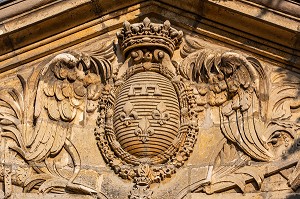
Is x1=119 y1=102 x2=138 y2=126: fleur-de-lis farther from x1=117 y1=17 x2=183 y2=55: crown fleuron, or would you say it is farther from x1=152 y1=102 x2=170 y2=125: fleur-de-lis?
x1=117 y1=17 x2=183 y2=55: crown fleuron

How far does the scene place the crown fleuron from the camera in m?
15.7

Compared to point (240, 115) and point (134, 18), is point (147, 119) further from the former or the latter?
point (134, 18)

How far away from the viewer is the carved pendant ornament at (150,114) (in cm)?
1533

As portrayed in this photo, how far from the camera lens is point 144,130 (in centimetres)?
1535

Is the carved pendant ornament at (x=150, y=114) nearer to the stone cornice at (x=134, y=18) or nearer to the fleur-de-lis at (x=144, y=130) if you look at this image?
the fleur-de-lis at (x=144, y=130)

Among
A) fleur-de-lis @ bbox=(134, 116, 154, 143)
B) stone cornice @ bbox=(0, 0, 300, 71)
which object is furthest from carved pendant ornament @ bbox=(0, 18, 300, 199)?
stone cornice @ bbox=(0, 0, 300, 71)

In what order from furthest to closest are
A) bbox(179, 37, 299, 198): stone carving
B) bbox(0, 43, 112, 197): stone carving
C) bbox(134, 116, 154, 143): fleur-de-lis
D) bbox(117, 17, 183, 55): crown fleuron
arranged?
bbox(117, 17, 183, 55): crown fleuron, bbox(0, 43, 112, 197): stone carving, bbox(134, 116, 154, 143): fleur-de-lis, bbox(179, 37, 299, 198): stone carving

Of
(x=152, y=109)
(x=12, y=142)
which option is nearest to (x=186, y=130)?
(x=152, y=109)

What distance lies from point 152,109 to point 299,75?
1580 millimetres

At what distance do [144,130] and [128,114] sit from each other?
0.84 ft

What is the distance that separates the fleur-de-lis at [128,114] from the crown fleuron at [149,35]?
67 centimetres

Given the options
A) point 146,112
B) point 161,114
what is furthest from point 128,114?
point 161,114

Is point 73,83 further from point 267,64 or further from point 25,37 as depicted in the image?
point 267,64

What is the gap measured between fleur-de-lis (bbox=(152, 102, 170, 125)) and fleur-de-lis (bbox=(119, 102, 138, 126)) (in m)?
0.21
